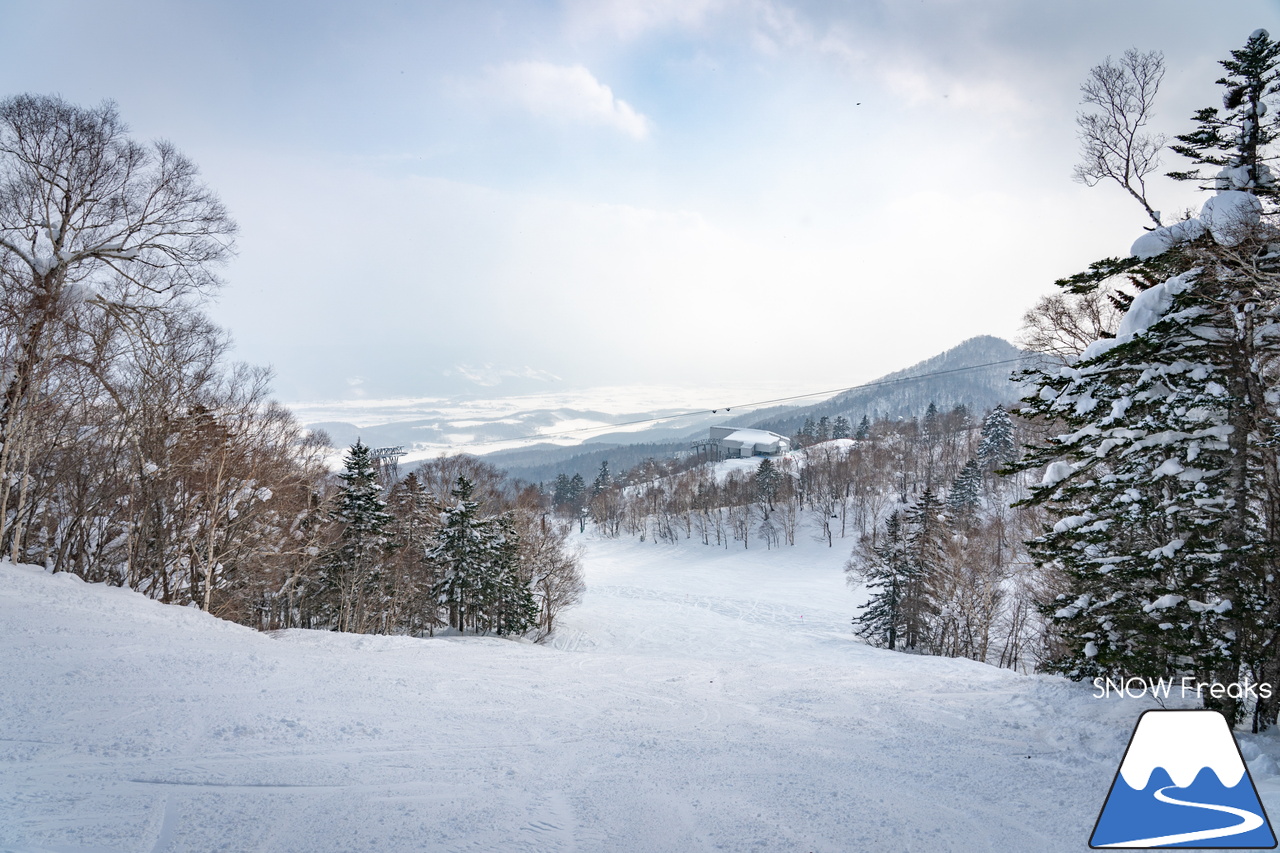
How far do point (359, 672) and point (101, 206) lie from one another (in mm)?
12254

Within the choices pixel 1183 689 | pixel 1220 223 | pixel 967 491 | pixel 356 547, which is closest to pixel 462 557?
pixel 356 547

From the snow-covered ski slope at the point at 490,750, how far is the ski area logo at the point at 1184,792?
2.88 feet

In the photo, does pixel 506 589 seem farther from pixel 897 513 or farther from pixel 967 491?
pixel 967 491

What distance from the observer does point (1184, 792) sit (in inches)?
Result: 166

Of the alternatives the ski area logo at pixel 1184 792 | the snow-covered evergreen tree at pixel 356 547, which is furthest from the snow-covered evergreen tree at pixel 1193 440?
the snow-covered evergreen tree at pixel 356 547

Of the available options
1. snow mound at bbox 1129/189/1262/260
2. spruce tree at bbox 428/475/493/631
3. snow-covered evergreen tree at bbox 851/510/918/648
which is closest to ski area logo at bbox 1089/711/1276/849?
snow mound at bbox 1129/189/1262/260

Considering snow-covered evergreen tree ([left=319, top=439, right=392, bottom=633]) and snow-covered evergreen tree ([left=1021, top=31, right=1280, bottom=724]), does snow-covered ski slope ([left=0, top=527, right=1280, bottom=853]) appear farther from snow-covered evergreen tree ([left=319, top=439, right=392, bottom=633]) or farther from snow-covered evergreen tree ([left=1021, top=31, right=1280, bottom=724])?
snow-covered evergreen tree ([left=319, top=439, right=392, bottom=633])

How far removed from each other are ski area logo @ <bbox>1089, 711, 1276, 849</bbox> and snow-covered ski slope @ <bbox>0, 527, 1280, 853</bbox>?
88cm

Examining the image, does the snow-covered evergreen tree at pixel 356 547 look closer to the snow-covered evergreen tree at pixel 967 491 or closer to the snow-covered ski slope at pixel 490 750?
the snow-covered ski slope at pixel 490 750

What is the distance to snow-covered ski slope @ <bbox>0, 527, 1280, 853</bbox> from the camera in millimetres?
4449

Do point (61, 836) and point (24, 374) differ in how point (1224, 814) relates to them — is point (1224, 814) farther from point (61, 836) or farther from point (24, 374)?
point (24, 374)

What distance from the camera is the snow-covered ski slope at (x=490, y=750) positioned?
445 cm

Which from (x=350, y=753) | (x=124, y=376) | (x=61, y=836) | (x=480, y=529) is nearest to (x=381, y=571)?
(x=480, y=529)

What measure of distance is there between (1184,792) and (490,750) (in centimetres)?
631
